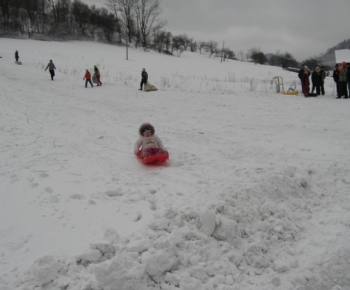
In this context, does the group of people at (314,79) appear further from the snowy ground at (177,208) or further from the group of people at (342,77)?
the snowy ground at (177,208)

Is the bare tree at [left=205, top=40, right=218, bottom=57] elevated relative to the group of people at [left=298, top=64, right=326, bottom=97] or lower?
elevated

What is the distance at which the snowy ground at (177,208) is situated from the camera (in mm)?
2693

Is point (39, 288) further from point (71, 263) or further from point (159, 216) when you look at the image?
point (159, 216)

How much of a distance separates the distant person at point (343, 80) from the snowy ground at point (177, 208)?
192 inches

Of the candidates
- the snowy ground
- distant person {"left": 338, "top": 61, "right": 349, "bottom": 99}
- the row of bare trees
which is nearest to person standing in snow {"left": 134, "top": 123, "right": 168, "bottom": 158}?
the snowy ground

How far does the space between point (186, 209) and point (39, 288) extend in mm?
1877

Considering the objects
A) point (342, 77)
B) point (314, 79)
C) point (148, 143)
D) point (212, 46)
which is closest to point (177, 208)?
point (148, 143)

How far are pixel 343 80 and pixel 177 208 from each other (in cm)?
1194

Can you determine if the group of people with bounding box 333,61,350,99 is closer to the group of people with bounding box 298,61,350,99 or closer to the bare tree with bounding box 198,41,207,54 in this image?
the group of people with bounding box 298,61,350,99

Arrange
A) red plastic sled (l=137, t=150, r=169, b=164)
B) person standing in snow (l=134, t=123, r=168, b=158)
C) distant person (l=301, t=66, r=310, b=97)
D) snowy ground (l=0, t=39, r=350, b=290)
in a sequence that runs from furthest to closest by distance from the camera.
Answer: distant person (l=301, t=66, r=310, b=97)
person standing in snow (l=134, t=123, r=168, b=158)
red plastic sled (l=137, t=150, r=169, b=164)
snowy ground (l=0, t=39, r=350, b=290)

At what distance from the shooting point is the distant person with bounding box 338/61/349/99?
37.8 feet

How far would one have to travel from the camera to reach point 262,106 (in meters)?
10.9

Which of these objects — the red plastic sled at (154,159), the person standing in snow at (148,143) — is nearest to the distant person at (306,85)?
the person standing in snow at (148,143)

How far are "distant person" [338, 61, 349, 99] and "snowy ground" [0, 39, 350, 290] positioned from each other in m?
4.87
